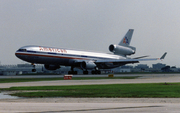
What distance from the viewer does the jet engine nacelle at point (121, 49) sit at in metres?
78.4

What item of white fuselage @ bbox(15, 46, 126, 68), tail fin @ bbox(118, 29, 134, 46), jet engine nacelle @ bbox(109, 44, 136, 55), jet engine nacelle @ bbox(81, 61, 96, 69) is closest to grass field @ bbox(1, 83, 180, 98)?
white fuselage @ bbox(15, 46, 126, 68)

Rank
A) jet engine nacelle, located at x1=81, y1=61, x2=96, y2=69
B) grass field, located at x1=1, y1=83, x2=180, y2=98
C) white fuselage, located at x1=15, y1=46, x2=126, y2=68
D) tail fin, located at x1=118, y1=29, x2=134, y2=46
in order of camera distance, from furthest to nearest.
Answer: tail fin, located at x1=118, y1=29, x2=134, y2=46, jet engine nacelle, located at x1=81, y1=61, x2=96, y2=69, white fuselage, located at x1=15, y1=46, x2=126, y2=68, grass field, located at x1=1, y1=83, x2=180, y2=98

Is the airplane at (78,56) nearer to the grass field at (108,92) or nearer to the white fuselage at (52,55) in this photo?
the white fuselage at (52,55)

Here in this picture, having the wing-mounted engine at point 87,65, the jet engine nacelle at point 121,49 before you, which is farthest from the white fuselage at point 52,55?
the jet engine nacelle at point 121,49

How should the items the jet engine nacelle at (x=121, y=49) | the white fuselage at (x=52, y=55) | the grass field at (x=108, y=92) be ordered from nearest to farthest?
the grass field at (x=108, y=92) → the white fuselage at (x=52, y=55) → the jet engine nacelle at (x=121, y=49)

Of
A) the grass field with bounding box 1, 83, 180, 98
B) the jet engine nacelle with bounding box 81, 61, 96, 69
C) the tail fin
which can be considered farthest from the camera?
the tail fin

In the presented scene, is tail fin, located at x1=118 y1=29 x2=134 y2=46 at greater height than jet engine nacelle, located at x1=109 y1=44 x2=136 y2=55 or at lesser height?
greater

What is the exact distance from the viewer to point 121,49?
79.6 m

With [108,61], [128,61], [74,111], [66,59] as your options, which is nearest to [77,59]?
[66,59]

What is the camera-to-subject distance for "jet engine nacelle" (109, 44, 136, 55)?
78.4m

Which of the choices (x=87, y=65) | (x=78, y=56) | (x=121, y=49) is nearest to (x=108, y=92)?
(x=87, y=65)

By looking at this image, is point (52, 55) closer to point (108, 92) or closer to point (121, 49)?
point (121, 49)

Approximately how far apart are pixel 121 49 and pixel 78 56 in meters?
17.5

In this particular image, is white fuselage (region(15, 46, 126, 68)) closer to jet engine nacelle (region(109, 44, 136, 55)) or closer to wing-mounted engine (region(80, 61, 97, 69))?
wing-mounted engine (region(80, 61, 97, 69))
